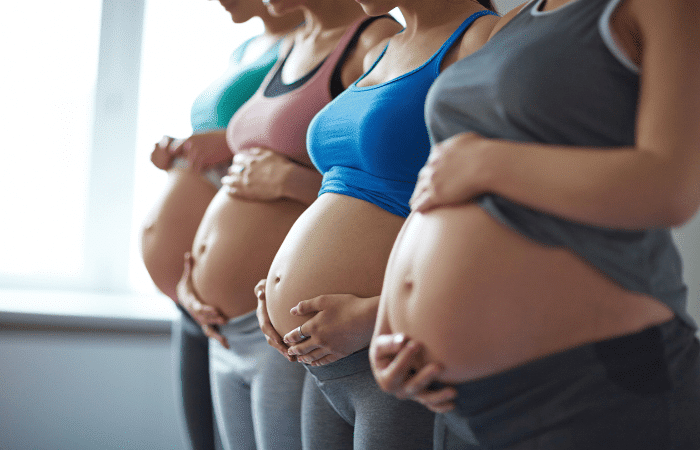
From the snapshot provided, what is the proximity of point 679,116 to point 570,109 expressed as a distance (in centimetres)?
10

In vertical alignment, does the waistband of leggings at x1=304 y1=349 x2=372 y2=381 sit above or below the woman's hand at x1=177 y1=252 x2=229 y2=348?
above

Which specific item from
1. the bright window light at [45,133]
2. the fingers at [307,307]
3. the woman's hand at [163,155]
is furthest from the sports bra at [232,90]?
the bright window light at [45,133]

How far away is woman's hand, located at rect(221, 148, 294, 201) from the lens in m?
1.11

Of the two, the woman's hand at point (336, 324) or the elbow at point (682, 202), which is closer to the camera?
the elbow at point (682, 202)

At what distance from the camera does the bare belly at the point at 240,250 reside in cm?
113

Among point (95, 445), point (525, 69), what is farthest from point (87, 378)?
point (525, 69)

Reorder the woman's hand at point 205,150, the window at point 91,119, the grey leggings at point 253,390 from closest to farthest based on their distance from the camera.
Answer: the grey leggings at point 253,390, the woman's hand at point 205,150, the window at point 91,119

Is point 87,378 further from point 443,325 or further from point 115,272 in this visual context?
point 443,325

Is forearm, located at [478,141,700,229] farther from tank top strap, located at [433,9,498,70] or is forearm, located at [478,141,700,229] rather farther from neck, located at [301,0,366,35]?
neck, located at [301,0,366,35]

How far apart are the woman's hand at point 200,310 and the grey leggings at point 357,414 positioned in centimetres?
29

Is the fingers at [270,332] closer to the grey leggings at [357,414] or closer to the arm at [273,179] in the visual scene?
the grey leggings at [357,414]

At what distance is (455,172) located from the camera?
58cm

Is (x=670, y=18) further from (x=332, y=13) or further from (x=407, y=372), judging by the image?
(x=332, y=13)

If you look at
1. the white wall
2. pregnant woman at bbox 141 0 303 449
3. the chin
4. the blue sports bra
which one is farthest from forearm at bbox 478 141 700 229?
the white wall
